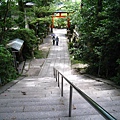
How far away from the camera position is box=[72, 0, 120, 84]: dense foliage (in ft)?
25.5

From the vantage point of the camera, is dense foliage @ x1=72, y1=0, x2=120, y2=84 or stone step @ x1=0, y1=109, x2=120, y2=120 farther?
dense foliage @ x1=72, y1=0, x2=120, y2=84

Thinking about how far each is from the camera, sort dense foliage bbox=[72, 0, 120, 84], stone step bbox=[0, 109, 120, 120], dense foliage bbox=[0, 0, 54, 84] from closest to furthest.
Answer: stone step bbox=[0, 109, 120, 120], dense foliage bbox=[72, 0, 120, 84], dense foliage bbox=[0, 0, 54, 84]

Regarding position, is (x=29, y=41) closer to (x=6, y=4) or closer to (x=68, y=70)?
(x=68, y=70)

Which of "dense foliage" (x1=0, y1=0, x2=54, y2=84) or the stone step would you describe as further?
"dense foliage" (x1=0, y1=0, x2=54, y2=84)

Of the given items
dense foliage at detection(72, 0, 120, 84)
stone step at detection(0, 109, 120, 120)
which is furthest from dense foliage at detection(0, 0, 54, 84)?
stone step at detection(0, 109, 120, 120)

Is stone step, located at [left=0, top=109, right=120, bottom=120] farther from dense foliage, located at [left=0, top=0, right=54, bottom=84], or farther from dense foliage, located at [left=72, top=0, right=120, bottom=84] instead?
dense foliage, located at [left=0, top=0, right=54, bottom=84]

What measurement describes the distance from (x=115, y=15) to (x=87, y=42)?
365 cm

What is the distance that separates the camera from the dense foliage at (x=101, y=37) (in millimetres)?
7770

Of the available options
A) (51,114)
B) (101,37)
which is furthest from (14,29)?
(51,114)

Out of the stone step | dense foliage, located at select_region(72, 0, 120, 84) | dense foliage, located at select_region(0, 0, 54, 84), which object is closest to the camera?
the stone step


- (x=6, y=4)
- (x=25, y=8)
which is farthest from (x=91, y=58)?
(x=25, y=8)

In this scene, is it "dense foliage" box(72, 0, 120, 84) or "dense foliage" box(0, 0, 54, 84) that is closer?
"dense foliage" box(72, 0, 120, 84)

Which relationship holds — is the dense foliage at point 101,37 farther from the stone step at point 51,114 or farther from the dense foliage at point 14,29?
the dense foliage at point 14,29

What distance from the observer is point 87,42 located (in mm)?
11234
